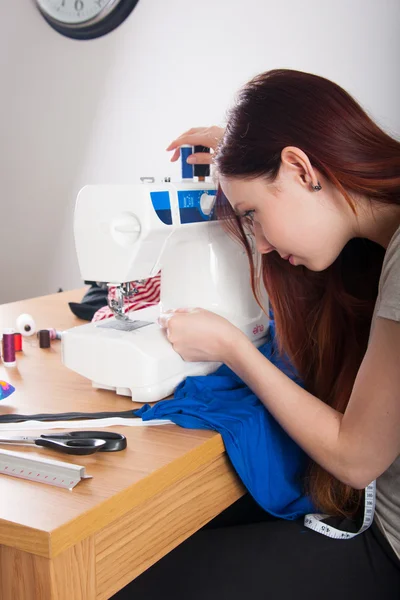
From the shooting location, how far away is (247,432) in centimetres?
119

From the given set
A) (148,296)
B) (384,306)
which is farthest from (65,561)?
(148,296)

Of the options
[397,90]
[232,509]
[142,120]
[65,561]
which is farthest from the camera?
[142,120]

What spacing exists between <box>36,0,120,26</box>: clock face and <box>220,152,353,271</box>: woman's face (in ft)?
9.19

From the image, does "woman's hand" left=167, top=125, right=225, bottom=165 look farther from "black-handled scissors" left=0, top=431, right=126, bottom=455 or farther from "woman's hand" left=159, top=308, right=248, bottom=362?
"black-handled scissors" left=0, top=431, right=126, bottom=455

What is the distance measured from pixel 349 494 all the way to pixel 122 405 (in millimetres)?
431

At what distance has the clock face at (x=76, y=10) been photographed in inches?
146

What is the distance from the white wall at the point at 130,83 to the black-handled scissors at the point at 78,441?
2.22 metres

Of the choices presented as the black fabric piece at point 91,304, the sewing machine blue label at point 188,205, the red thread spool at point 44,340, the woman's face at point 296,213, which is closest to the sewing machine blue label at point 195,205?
the sewing machine blue label at point 188,205

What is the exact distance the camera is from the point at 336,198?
1.21m

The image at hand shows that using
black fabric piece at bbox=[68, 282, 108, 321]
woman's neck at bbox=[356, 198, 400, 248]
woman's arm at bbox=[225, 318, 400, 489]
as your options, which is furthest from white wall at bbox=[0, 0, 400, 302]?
woman's arm at bbox=[225, 318, 400, 489]

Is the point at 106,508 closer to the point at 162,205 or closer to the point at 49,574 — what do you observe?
the point at 49,574

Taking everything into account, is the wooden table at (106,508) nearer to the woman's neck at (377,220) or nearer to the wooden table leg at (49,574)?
the wooden table leg at (49,574)

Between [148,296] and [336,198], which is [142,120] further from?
[336,198]

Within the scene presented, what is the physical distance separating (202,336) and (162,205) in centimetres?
25
